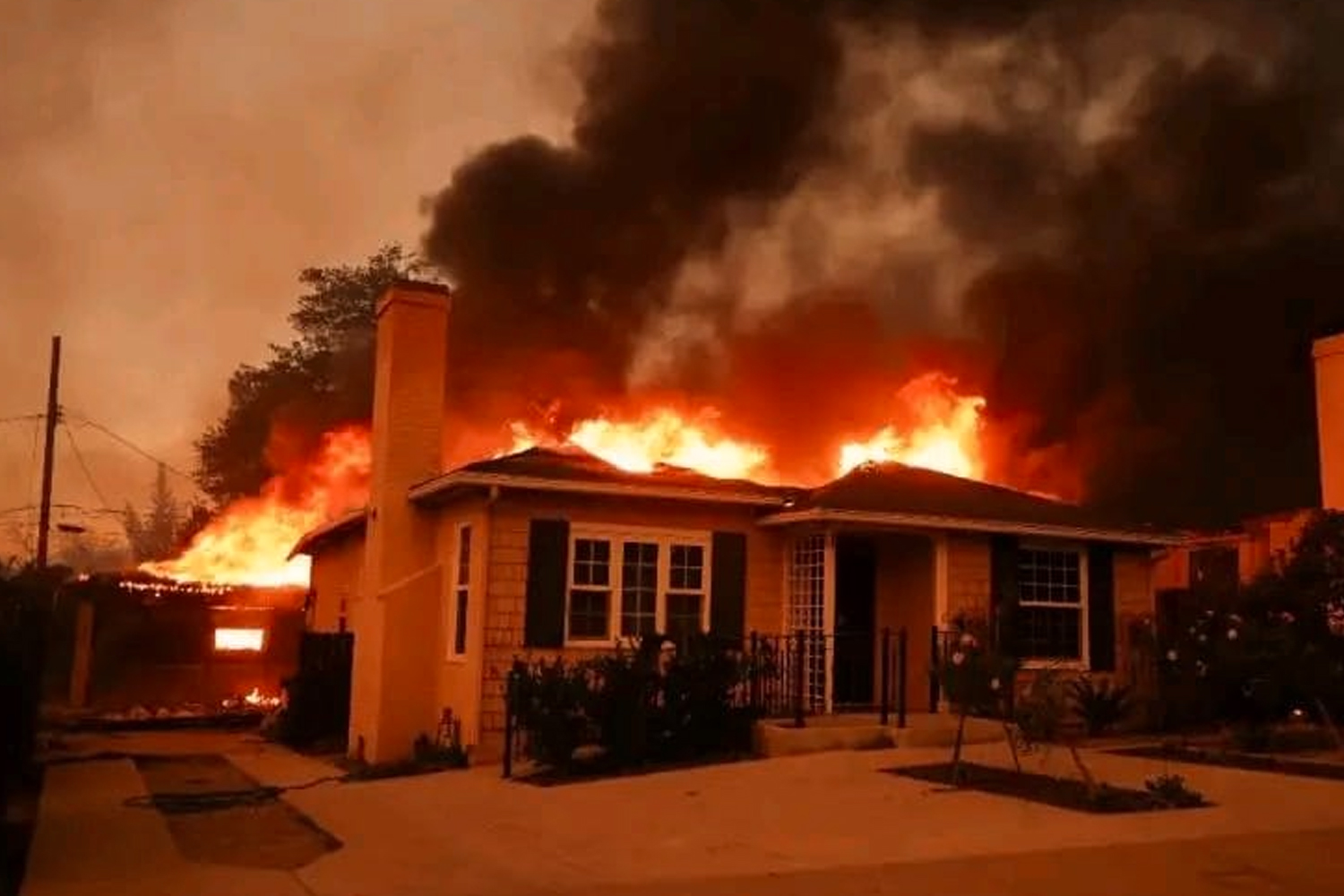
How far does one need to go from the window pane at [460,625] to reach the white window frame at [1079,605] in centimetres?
641

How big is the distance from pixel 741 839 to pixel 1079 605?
857 cm

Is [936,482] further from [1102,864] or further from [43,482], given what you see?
[43,482]

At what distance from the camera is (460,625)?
573 inches

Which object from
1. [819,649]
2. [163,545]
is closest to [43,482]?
[819,649]

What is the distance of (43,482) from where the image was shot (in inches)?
977

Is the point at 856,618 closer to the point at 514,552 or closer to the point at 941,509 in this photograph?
the point at 941,509

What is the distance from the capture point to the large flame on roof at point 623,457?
2066 centimetres

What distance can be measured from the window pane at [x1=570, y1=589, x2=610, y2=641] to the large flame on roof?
247 cm

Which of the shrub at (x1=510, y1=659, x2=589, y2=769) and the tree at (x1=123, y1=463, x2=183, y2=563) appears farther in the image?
the tree at (x1=123, y1=463, x2=183, y2=563)

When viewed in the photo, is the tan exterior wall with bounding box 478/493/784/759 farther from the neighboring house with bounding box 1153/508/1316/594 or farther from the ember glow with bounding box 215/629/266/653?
the ember glow with bounding box 215/629/266/653

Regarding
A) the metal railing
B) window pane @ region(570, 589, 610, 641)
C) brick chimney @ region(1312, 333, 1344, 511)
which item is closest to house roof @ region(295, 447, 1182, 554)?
window pane @ region(570, 589, 610, 641)

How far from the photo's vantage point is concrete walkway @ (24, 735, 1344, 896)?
7141mm

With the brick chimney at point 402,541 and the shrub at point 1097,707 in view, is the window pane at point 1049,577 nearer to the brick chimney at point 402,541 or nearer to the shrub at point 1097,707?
the shrub at point 1097,707

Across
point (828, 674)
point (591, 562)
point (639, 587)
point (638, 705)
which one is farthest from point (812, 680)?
point (638, 705)
